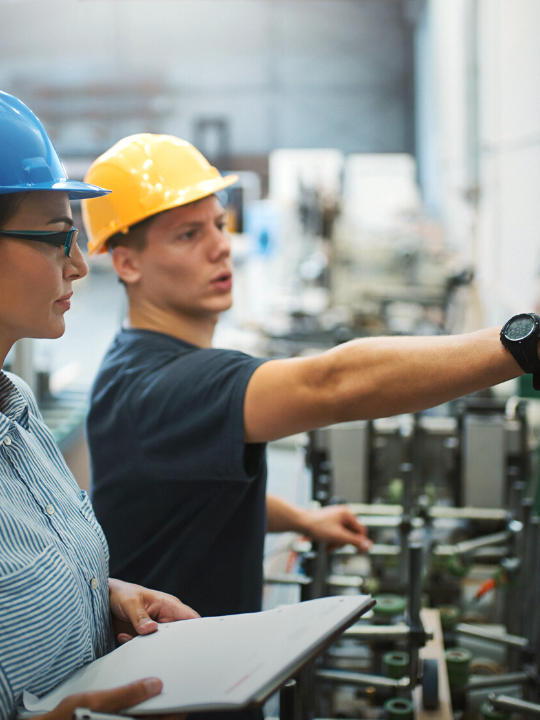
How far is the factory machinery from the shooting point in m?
Answer: 1.61

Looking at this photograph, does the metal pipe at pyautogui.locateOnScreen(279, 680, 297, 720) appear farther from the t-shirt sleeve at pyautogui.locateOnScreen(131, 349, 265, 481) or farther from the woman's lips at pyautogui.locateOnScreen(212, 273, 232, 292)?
the woman's lips at pyautogui.locateOnScreen(212, 273, 232, 292)

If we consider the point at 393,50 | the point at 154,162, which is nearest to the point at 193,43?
the point at 393,50

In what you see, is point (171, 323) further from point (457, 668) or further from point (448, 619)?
point (448, 619)

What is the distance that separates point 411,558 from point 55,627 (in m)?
0.87

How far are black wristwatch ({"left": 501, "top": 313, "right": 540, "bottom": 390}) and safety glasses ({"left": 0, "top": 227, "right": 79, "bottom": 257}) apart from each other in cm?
62

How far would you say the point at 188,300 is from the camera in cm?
147

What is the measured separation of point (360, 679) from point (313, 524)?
0.38m

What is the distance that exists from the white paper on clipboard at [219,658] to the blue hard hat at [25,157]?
62cm

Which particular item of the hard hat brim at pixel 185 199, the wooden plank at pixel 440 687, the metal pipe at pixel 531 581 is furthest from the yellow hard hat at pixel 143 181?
the wooden plank at pixel 440 687

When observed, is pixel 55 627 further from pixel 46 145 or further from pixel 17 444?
pixel 46 145

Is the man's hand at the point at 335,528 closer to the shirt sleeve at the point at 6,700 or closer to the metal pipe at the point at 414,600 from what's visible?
the metal pipe at the point at 414,600

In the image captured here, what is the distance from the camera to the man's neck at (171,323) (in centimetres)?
149

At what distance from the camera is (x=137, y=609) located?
1010mm

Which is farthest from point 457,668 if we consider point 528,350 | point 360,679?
point 528,350
